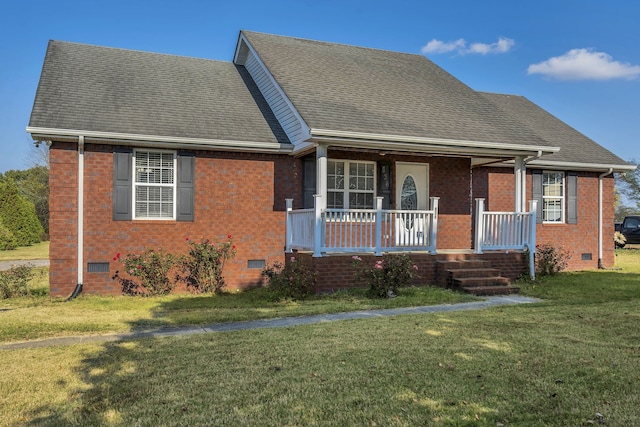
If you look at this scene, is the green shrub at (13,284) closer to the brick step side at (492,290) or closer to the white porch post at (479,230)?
the brick step side at (492,290)

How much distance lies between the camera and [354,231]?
36.7 feet

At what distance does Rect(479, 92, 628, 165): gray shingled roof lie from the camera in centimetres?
1530

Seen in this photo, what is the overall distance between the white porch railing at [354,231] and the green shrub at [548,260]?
3.88 meters

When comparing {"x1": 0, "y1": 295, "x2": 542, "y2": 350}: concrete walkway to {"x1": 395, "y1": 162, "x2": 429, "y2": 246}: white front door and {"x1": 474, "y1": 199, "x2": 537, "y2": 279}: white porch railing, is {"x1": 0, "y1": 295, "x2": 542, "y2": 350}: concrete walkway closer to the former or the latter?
{"x1": 474, "y1": 199, "x2": 537, "y2": 279}: white porch railing

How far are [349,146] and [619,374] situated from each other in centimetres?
711

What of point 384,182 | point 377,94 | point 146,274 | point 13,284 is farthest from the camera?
point 377,94

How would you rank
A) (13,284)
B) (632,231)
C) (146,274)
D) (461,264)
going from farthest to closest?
(632,231), (461,264), (146,274), (13,284)

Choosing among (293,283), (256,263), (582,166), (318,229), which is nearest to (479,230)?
(318,229)

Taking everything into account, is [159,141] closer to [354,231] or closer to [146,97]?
[146,97]

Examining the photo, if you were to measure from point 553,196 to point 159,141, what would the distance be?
462 inches

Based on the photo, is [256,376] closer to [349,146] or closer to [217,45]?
[349,146]

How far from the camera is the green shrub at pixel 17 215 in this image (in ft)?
87.7

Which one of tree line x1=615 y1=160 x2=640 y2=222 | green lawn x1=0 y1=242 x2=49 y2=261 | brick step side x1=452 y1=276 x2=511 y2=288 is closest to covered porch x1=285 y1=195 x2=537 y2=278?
brick step side x1=452 y1=276 x2=511 y2=288

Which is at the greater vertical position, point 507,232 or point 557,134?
point 557,134
